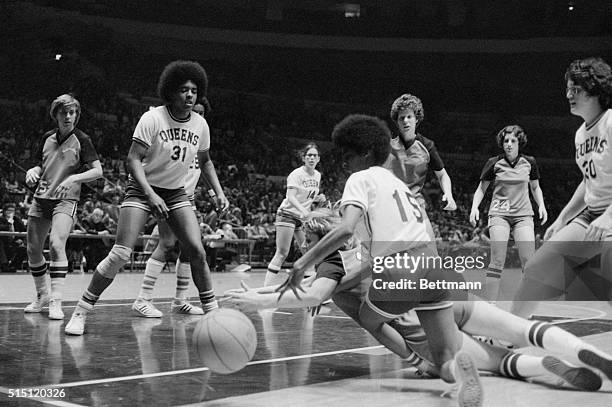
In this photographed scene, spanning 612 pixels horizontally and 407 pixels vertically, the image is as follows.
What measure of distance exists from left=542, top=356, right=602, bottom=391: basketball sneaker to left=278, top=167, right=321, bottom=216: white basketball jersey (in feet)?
19.7

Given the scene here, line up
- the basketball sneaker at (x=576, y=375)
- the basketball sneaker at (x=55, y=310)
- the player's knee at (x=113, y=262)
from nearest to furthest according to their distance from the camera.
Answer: the basketball sneaker at (x=576, y=375) < the player's knee at (x=113, y=262) < the basketball sneaker at (x=55, y=310)

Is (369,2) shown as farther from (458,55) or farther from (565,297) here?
(565,297)

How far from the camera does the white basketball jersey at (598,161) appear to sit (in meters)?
4.57

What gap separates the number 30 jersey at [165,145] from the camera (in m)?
6.27

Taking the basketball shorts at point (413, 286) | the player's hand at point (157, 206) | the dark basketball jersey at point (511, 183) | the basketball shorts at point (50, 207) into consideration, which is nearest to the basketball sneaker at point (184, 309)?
the basketball shorts at point (50, 207)

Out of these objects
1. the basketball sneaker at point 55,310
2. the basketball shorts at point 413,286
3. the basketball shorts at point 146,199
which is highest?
the basketball shorts at point 146,199

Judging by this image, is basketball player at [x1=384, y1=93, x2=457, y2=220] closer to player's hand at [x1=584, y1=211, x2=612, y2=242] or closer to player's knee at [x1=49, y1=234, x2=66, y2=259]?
player's hand at [x1=584, y1=211, x2=612, y2=242]

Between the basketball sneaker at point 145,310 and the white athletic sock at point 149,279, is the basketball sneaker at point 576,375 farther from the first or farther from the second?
the white athletic sock at point 149,279

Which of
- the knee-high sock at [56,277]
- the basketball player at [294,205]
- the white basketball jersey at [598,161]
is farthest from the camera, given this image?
the basketball player at [294,205]

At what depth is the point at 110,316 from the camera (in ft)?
23.9

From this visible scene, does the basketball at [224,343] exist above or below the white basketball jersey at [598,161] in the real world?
below

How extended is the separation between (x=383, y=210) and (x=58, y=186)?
404cm

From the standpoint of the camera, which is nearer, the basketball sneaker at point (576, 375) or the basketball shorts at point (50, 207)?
the basketball sneaker at point (576, 375)

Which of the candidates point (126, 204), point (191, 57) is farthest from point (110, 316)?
point (191, 57)
